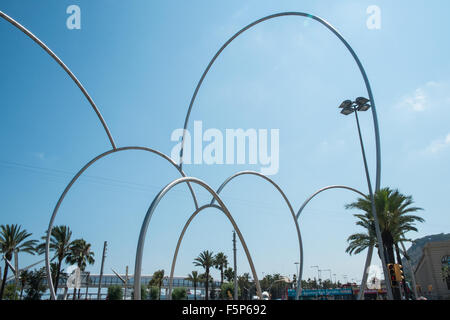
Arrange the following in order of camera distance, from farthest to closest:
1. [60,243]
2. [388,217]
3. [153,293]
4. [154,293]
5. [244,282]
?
[244,282] → [154,293] → [153,293] → [60,243] → [388,217]

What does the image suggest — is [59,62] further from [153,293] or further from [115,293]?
[153,293]

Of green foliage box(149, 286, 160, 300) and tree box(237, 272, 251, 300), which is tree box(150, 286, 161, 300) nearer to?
green foliage box(149, 286, 160, 300)

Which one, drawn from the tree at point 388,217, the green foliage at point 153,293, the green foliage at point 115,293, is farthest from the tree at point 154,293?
the tree at point 388,217

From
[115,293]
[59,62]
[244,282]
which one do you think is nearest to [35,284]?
[115,293]

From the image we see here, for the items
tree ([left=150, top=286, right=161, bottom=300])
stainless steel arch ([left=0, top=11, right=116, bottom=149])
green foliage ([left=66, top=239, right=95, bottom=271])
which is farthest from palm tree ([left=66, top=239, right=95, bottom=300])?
stainless steel arch ([left=0, top=11, right=116, bottom=149])

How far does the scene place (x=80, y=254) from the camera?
5509 centimetres

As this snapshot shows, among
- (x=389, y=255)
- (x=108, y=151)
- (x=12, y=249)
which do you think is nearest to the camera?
(x=108, y=151)

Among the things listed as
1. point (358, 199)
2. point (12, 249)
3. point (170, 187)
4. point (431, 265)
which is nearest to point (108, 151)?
point (170, 187)

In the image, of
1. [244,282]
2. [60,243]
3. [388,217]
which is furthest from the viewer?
[244,282]

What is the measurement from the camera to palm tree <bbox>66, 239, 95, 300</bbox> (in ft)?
172

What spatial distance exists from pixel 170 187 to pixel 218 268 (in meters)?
71.8

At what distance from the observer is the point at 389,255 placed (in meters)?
25.6
